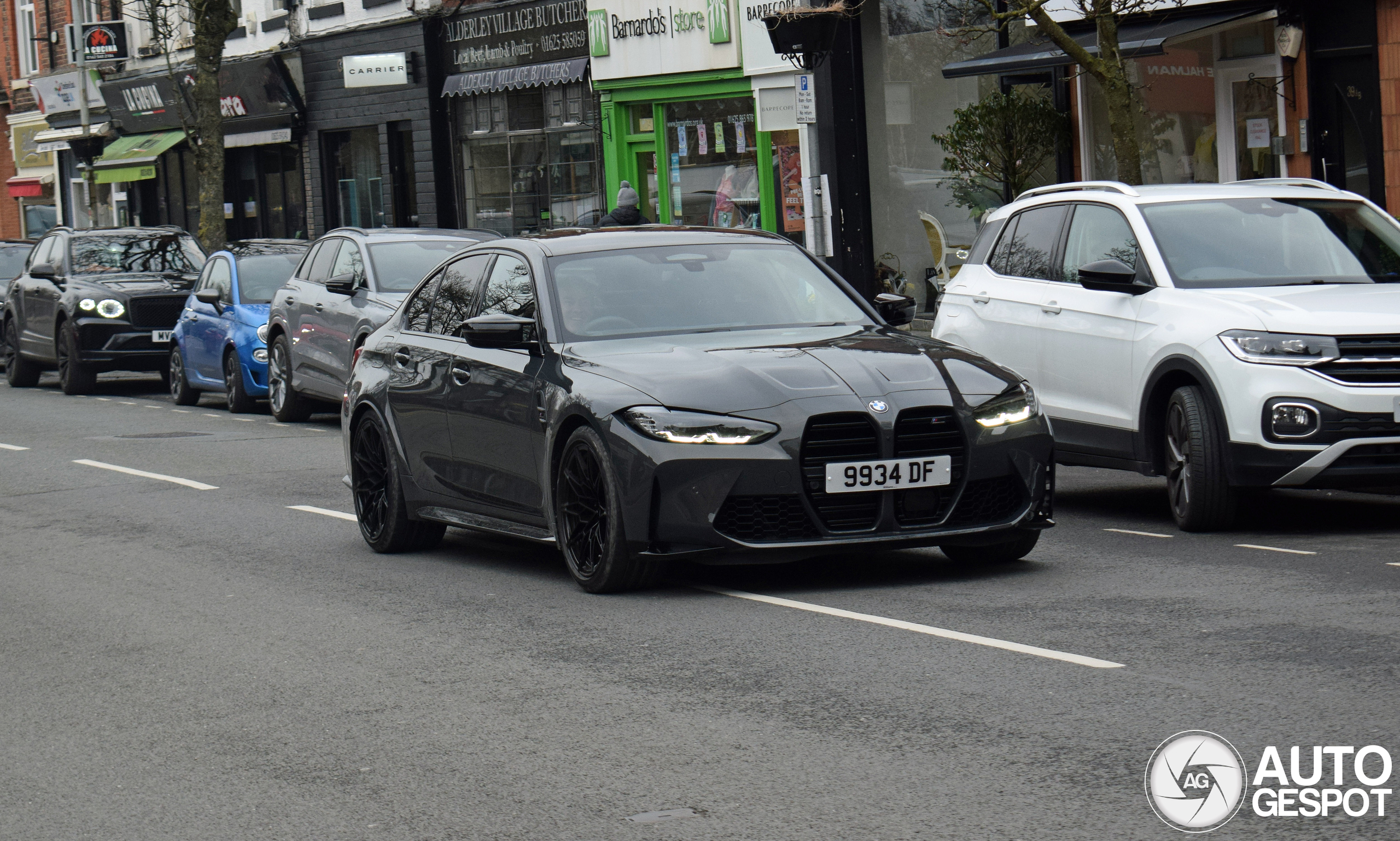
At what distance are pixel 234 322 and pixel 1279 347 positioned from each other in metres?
13.4

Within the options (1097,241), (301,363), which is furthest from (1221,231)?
(301,363)

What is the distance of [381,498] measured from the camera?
10.3 meters

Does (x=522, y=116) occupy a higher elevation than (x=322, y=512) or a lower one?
higher

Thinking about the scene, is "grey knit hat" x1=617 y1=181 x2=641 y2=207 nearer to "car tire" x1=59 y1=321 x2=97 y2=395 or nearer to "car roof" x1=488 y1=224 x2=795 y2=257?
"car tire" x1=59 y1=321 x2=97 y2=395

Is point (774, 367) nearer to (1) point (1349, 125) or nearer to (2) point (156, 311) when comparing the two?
(1) point (1349, 125)

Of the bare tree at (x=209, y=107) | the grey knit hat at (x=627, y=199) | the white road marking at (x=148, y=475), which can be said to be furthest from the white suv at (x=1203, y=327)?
the bare tree at (x=209, y=107)

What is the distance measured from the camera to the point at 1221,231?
10.5m

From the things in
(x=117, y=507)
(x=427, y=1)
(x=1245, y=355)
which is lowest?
(x=117, y=507)

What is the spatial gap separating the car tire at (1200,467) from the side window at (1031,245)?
1628 mm

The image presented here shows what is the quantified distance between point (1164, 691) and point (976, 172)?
16.4 m

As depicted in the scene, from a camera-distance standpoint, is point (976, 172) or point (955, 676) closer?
point (955, 676)

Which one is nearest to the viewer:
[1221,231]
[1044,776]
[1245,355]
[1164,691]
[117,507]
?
[1044,776]

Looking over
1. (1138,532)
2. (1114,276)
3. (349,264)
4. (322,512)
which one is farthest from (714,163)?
(1138,532)

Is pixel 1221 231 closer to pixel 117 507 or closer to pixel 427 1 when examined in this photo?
pixel 117 507
